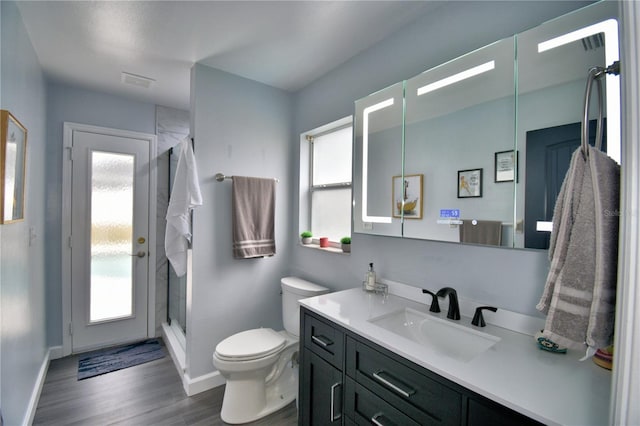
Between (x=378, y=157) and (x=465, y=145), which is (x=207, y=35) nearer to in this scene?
(x=378, y=157)

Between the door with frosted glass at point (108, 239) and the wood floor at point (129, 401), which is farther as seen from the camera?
the door with frosted glass at point (108, 239)

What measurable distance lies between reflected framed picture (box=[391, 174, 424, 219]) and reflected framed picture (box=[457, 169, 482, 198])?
210mm

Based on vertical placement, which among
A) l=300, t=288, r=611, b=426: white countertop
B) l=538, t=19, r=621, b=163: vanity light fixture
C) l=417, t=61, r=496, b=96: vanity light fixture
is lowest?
l=300, t=288, r=611, b=426: white countertop

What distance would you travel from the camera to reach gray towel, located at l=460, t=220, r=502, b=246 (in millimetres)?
1232

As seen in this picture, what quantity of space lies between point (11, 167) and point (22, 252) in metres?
0.66

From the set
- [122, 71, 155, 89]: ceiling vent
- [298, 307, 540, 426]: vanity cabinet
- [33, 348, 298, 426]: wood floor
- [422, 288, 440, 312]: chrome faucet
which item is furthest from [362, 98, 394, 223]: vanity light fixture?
[122, 71, 155, 89]: ceiling vent

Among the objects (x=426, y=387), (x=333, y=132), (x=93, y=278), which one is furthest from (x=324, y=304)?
(x=93, y=278)

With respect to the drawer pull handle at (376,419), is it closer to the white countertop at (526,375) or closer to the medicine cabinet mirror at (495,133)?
the white countertop at (526,375)

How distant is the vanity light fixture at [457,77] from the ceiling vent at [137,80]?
7.60 ft

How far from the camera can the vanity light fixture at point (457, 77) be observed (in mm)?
1282

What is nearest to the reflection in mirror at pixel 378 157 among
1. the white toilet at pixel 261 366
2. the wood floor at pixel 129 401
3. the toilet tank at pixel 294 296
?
the toilet tank at pixel 294 296

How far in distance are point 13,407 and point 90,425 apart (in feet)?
1.67

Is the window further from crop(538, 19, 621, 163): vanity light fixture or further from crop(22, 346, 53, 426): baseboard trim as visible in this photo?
crop(22, 346, 53, 426): baseboard trim

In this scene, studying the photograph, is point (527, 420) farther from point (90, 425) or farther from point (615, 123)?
point (90, 425)
